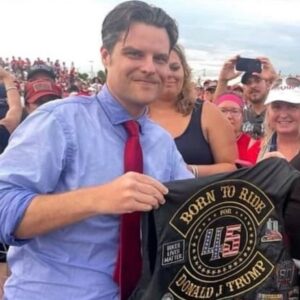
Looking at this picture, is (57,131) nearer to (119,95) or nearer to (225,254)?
(119,95)

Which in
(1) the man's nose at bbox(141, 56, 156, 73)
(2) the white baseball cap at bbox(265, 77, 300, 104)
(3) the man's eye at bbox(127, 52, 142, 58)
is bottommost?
(2) the white baseball cap at bbox(265, 77, 300, 104)

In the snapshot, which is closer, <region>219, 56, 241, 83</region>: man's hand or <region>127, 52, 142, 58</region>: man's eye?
<region>127, 52, 142, 58</region>: man's eye

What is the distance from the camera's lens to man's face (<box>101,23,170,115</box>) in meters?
1.72

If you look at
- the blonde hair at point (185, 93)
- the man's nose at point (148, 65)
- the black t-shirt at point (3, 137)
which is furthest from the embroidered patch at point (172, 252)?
the black t-shirt at point (3, 137)

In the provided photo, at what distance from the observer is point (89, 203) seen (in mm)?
1513

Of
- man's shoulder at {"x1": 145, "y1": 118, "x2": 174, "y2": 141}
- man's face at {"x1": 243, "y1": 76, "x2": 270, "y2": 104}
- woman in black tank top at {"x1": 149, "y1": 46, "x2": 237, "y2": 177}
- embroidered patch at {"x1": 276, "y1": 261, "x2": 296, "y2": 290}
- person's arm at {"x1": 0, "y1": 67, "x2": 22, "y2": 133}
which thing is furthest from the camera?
man's face at {"x1": 243, "y1": 76, "x2": 270, "y2": 104}

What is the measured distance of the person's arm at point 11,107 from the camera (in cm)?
430

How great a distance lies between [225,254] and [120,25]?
0.85 m

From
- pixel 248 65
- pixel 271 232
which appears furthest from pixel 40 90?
pixel 271 232

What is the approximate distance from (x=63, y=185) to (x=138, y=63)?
1.48ft

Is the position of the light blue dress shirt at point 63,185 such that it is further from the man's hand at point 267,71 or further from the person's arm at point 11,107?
the man's hand at point 267,71

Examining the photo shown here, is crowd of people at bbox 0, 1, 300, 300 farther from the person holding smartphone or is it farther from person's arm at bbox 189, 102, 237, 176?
the person holding smartphone

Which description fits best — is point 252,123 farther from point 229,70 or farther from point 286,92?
point 286,92

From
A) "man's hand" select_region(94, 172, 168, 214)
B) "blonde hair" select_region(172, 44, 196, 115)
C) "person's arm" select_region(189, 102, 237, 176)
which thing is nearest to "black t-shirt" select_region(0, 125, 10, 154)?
"blonde hair" select_region(172, 44, 196, 115)
